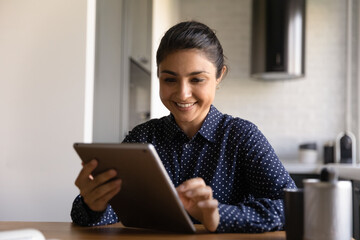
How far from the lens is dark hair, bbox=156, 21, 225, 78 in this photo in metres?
1.52

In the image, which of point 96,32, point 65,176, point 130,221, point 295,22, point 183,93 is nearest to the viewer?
point 130,221

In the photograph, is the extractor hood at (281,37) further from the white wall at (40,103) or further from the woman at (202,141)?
the woman at (202,141)

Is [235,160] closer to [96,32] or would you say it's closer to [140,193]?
[140,193]

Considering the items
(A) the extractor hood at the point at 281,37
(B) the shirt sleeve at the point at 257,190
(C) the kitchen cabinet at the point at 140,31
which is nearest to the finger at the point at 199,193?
(B) the shirt sleeve at the point at 257,190

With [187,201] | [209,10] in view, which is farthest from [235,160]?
[209,10]

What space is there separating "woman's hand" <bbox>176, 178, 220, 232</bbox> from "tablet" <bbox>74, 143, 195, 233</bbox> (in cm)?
4

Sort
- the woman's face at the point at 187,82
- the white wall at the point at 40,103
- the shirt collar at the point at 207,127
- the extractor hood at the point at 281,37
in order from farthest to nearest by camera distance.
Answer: the extractor hood at the point at 281,37 < the white wall at the point at 40,103 < the shirt collar at the point at 207,127 < the woman's face at the point at 187,82

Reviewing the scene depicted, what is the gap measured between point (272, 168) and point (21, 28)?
1301 millimetres

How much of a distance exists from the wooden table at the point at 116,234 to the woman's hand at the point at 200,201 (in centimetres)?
4

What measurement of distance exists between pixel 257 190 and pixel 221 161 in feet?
0.50

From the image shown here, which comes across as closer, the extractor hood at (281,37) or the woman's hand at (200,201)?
the woman's hand at (200,201)

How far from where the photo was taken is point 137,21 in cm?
332

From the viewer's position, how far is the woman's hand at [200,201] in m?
1.15

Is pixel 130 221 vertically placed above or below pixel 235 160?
below
